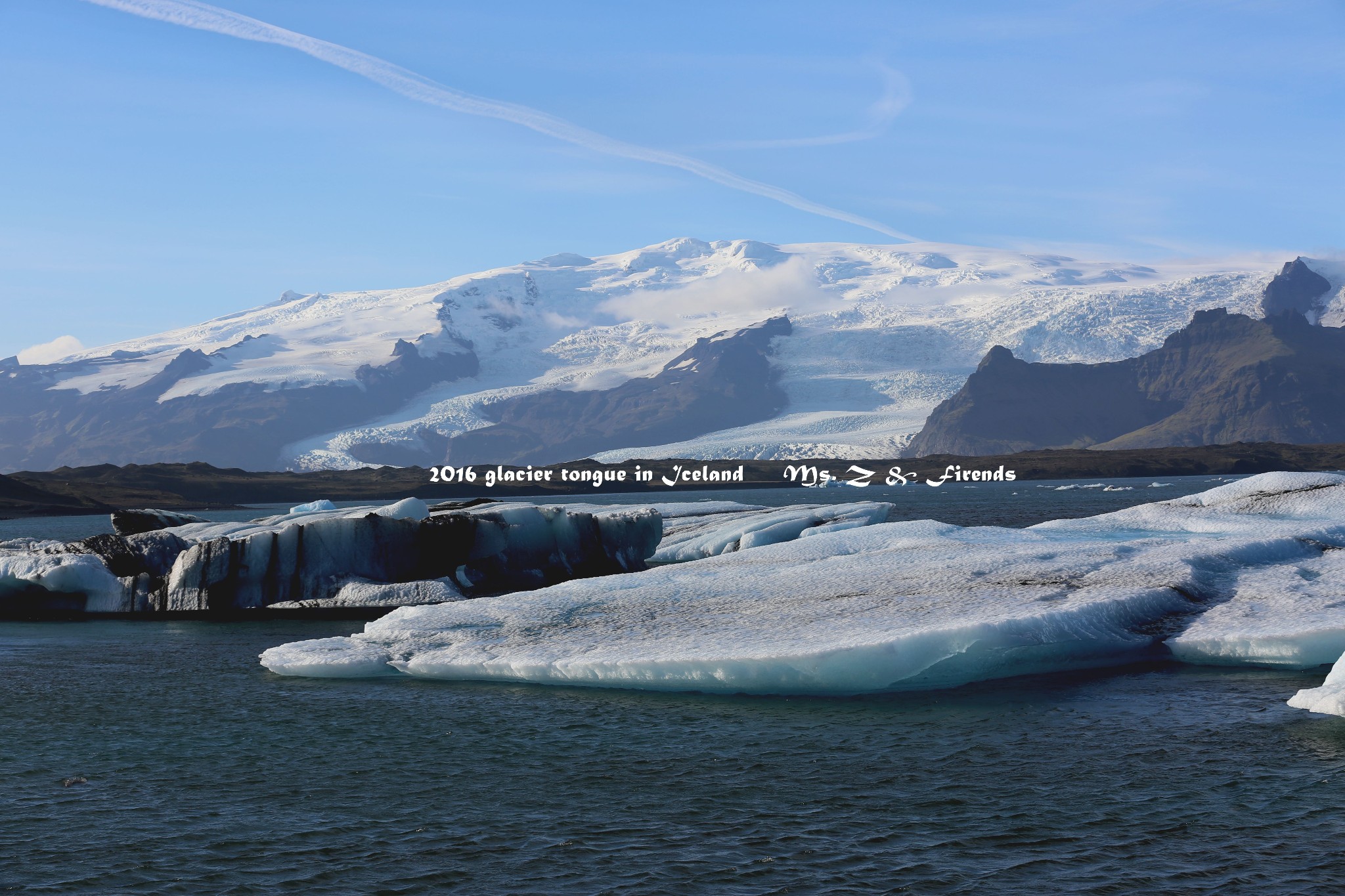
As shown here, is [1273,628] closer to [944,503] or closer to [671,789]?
[671,789]

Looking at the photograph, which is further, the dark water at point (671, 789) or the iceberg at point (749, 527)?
the iceberg at point (749, 527)

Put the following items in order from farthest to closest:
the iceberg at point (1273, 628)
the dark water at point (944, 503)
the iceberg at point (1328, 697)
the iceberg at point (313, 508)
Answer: the dark water at point (944, 503) < the iceberg at point (313, 508) < the iceberg at point (1273, 628) < the iceberg at point (1328, 697)

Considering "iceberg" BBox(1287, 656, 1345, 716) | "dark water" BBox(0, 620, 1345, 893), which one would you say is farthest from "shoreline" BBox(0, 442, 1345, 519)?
"iceberg" BBox(1287, 656, 1345, 716)

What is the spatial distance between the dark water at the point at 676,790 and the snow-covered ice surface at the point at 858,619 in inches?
18.8

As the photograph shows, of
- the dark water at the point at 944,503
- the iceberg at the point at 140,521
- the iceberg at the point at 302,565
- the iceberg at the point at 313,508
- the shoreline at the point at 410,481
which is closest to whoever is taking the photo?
the iceberg at the point at 302,565

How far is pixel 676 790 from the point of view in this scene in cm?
1255

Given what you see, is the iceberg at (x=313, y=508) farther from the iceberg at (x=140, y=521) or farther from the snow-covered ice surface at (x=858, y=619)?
the snow-covered ice surface at (x=858, y=619)

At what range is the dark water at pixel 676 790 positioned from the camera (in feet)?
33.0

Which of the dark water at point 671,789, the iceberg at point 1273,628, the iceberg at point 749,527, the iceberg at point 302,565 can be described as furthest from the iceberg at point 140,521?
the iceberg at point 1273,628

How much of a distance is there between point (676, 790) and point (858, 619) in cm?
665

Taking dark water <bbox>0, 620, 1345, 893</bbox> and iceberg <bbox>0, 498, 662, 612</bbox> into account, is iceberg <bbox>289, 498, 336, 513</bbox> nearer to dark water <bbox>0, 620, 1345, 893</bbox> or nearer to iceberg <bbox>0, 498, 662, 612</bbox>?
iceberg <bbox>0, 498, 662, 612</bbox>

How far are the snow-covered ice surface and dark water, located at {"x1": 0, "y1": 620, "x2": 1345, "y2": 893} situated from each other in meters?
0.48

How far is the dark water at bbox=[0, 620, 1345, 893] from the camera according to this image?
10.1m

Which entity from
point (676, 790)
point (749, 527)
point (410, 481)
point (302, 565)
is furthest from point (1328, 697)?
point (410, 481)
